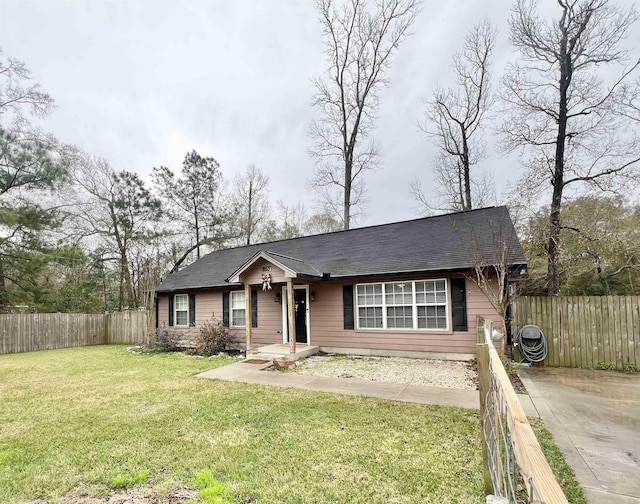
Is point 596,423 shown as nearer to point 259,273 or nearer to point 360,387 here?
point 360,387

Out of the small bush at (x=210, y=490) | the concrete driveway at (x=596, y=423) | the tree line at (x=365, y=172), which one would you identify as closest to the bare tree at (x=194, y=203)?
the tree line at (x=365, y=172)

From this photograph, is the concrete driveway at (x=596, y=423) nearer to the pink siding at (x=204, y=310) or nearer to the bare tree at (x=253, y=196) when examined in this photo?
the pink siding at (x=204, y=310)

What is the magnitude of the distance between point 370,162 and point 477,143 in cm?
572

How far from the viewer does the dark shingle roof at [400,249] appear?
8.76 m

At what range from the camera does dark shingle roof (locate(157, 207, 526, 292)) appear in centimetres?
876

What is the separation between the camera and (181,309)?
539 inches

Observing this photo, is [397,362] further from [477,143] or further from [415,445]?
[477,143]

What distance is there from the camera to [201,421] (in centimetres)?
464

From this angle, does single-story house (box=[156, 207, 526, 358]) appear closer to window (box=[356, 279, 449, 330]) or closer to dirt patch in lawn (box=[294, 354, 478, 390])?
window (box=[356, 279, 449, 330])

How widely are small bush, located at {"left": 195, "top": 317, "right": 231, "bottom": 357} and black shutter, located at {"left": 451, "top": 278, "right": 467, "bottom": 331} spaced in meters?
7.37

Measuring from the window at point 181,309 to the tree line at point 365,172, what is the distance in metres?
1.27

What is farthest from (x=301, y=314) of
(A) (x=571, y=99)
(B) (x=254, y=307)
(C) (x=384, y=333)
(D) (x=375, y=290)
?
(A) (x=571, y=99)

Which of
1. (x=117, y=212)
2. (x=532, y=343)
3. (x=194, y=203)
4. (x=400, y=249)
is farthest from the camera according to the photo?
(x=194, y=203)

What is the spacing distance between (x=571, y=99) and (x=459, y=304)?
779 centimetres
